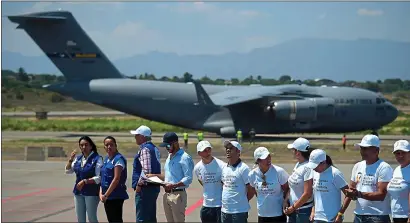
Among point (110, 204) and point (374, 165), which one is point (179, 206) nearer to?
point (110, 204)

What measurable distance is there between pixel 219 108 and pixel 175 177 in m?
28.1

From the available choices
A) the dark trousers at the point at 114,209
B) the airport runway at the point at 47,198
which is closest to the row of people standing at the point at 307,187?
the dark trousers at the point at 114,209

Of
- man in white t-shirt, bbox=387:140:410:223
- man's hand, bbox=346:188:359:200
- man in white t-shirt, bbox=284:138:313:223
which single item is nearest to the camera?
man in white t-shirt, bbox=387:140:410:223

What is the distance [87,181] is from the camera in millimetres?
10078

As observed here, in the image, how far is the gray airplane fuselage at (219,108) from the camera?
1494 inches

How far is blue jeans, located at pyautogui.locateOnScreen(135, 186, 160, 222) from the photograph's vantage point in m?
10.0

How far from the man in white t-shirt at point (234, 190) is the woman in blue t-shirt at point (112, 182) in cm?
178

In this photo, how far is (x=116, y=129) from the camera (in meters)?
49.5

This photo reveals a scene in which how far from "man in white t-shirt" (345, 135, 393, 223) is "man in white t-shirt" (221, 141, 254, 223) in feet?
4.74

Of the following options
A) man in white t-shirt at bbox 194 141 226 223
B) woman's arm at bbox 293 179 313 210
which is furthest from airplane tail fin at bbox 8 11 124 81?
woman's arm at bbox 293 179 313 210

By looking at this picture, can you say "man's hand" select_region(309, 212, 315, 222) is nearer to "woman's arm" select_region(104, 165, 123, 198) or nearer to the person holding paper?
the person holding paper

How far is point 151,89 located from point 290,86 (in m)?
7.97

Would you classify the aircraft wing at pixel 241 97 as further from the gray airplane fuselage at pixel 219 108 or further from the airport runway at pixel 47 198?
the airport runway at pixel 47 198

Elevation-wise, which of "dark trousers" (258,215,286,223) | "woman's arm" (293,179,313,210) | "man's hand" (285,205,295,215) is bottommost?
"dark trousers" (258,215,286,223)
